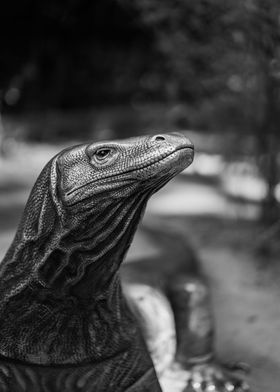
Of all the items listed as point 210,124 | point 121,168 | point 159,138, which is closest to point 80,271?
point 121,168

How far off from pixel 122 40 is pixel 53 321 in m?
8.91

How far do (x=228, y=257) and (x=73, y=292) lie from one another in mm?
2652

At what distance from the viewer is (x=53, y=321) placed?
176 cm

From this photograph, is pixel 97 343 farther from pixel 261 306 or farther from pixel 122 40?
pixel 122 40

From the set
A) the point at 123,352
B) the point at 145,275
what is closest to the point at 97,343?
the point at 123,352

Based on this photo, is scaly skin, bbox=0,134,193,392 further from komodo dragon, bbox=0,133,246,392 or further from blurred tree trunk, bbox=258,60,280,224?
blurred tree trunk, bbox=258,60,280,224

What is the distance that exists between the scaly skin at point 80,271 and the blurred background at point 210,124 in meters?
0.70

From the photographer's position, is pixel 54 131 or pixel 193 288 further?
pixel 54 131

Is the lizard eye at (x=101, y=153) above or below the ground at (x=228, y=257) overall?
above

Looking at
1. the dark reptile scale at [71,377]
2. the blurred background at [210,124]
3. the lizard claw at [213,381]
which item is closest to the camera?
the dark reptile scale at [71,377]

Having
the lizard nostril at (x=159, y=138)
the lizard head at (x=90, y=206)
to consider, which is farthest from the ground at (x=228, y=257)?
the lizard nostril at (x=159, y=138)

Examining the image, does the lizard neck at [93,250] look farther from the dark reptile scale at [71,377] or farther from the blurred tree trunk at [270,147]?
the blurred tree trunk at [270,147]

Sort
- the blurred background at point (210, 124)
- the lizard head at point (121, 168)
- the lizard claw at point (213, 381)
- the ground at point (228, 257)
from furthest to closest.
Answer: the blurred background at point (210, 124) → the ground at point (228, 257) → the lizard claw at point (213, 381) → the lizard head at point (121, 168)

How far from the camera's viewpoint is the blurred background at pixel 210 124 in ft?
11.0
